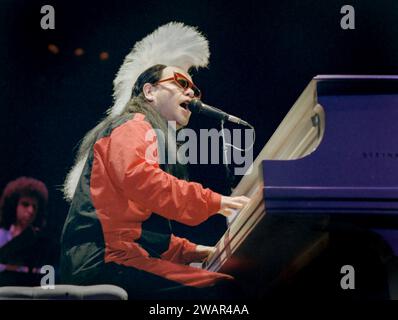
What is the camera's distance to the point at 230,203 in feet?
8.61

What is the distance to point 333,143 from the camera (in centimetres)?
207

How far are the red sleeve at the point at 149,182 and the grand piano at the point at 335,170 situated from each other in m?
0.37

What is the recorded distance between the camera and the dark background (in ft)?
8.94

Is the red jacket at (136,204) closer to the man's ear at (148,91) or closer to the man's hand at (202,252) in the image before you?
the man's hand at (202,252)

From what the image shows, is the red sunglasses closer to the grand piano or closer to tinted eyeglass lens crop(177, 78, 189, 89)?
tinted eyeglass lens crop(177, 78, 189, 89)

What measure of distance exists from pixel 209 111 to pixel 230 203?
15.4 inches

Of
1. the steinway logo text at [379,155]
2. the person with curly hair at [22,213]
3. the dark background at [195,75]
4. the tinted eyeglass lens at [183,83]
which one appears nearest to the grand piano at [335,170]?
the steinway logo text at [379,155]

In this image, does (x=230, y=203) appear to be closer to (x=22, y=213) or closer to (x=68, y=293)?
(x=68, y=293)

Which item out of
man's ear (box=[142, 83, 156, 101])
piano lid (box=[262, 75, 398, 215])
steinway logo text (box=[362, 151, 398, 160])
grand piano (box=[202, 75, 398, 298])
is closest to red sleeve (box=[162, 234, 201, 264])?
grand piano (box=[202, 75, 398, 298])

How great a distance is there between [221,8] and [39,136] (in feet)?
2.95

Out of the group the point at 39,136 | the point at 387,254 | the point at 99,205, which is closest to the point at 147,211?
the point at 99,205

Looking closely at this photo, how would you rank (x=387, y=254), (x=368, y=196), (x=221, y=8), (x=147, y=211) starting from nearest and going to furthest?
(x=368, y=196) < (x=387, y=254) < (x=147, y=211) < (x=221, y=8)
